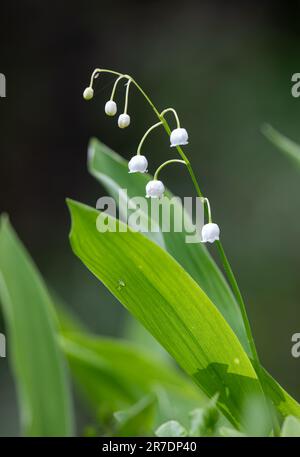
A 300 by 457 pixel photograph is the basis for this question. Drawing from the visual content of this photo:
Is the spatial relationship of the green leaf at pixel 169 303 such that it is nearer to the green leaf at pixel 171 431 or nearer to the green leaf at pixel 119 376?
the green leaf at pixel 171 431

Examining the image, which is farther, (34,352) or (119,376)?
(119,376)

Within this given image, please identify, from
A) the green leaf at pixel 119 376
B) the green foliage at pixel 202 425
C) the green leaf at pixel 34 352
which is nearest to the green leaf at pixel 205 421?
the green foliage at pixel 202 425

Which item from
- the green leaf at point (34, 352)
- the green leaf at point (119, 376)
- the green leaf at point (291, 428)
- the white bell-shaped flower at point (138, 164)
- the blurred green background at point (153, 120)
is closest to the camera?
the green leaf at point (291, 428)

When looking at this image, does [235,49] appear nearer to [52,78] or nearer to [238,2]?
[238,2]

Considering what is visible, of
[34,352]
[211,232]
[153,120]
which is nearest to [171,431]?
[211,232]

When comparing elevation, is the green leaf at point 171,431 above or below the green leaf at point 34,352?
below

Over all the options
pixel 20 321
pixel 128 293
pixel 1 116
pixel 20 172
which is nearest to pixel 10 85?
pixel 1 116

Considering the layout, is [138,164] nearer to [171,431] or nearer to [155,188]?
[155,188]

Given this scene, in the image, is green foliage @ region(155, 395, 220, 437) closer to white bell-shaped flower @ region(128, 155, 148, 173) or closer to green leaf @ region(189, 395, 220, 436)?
green leaf @ region(189, 395, 220, 436)
